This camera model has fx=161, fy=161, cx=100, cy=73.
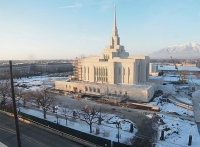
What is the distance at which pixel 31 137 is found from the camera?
63.2ft

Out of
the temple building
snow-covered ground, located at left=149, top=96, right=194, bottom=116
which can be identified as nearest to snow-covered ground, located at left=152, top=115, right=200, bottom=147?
snow-covered ground, located at left=149, top=96, right=194, bottom=116

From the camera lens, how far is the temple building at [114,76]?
36.7 m

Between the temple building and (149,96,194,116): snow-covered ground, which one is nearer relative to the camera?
(149,96,194,116): snow-covered ground

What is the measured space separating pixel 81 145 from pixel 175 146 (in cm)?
1053

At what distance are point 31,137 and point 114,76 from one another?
26709mm

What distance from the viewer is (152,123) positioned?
79.0ft

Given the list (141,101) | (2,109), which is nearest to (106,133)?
(141,101)

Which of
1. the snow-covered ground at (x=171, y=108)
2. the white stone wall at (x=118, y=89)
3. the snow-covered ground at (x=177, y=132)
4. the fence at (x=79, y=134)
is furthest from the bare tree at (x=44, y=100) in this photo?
the snow-covered ground at (x=171, y=108)

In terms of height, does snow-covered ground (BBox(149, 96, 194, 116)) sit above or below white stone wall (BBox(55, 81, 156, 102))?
below

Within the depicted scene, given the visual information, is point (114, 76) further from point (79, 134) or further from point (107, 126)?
point (79, 134)

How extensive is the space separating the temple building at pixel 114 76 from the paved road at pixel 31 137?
59.3 ft

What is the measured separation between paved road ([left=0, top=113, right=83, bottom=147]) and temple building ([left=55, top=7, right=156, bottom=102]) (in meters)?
18.1

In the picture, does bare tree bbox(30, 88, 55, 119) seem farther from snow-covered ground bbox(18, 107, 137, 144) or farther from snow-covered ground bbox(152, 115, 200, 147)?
snow-covered ground bbox(152, 115, 200, 147)

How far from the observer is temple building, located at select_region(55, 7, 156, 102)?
3672 centimetres
